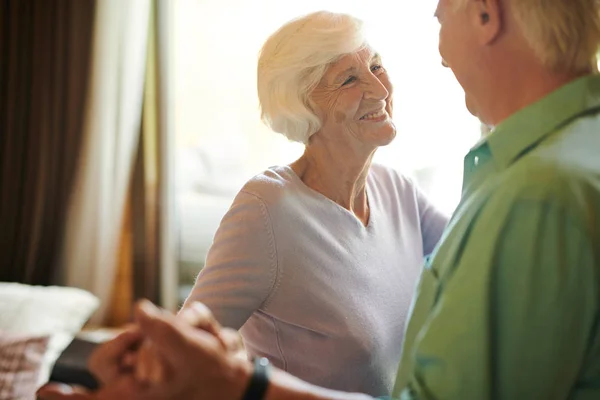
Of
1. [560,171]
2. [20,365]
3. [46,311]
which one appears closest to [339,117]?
[560,171]

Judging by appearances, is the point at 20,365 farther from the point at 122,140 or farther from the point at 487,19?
the point at 487,19

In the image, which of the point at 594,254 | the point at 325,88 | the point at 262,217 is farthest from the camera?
the point at 325,88

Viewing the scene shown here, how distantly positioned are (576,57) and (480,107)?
0.14m

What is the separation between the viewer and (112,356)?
28.8 inches

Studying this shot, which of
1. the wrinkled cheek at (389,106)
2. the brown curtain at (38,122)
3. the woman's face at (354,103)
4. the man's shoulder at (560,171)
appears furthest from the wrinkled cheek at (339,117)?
the brown curtain at (38,122)

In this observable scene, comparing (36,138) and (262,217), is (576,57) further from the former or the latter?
(36,138)

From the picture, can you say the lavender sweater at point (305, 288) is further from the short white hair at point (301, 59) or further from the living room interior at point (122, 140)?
the living room interior at point (122, 140)

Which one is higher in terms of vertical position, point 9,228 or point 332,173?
point 332,173

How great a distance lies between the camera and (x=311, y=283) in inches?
47.4

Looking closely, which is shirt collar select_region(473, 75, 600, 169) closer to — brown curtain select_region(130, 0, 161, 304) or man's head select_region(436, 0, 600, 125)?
man's head select_region(436, 0, 600, 125)

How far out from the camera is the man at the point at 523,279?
66 centimetres

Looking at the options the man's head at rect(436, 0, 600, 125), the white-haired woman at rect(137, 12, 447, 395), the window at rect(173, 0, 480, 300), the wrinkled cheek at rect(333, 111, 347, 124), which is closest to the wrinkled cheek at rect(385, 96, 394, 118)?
the white-haired woman at rect(137, 12, 447, 395)

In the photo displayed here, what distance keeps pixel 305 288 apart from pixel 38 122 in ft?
7.21

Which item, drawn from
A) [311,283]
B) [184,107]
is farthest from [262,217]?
[184,107]
